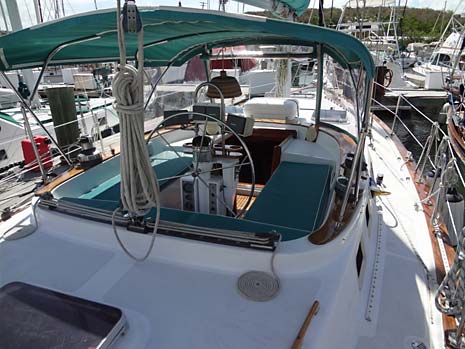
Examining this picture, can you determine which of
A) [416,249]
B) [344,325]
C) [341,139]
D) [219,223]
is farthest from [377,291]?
[341,139]

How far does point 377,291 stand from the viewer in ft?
7.07

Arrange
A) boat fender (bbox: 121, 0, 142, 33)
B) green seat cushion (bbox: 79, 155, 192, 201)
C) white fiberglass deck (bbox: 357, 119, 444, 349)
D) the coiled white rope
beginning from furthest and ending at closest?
green seat cushion (bbox: 79, 155, 192, 201), white fiberglass deck (bbox: 357, 119, 444, 349), the coiled white rope, boat fender (bbox: 121, 0, 142, 33)

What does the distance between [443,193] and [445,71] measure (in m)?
20.2

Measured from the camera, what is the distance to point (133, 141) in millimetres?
1534

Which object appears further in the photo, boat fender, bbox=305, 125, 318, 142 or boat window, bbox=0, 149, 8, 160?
boat window, bbox=0, 149, 8, 160

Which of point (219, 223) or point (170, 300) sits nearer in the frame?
point (170, 300)

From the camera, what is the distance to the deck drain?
5.30ft

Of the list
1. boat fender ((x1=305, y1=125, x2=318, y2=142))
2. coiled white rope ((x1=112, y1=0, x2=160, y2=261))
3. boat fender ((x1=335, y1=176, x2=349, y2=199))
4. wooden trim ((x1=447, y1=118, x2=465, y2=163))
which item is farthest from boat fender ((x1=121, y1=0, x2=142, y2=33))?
wooden trim ((x1=447, y1=118, x2=465, y2=163))

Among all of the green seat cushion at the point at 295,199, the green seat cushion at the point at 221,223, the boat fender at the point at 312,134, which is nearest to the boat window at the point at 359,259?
the green seat cushion at the point at 295,199

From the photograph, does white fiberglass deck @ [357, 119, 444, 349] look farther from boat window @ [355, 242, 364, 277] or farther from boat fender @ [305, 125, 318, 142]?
boat fender @ [305, 125, 318, 142]

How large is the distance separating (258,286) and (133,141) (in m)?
0.93

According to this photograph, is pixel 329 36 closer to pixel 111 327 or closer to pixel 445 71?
pixel 111 327

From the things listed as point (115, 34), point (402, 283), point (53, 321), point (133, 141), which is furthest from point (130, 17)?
point (402, 283)

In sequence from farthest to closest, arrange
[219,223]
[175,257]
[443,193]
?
[443,193]
[219,223]
[175,257]
